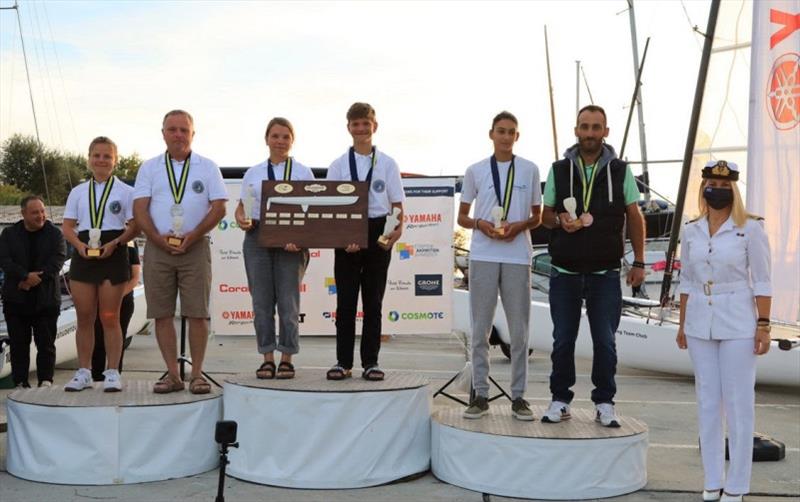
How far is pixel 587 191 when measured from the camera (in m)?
5.63

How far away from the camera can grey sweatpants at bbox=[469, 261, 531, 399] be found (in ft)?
19.7

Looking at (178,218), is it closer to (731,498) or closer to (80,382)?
(80,382)

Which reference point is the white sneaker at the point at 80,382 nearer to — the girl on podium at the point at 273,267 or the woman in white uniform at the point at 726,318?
the girl on podium at the point at 273,267

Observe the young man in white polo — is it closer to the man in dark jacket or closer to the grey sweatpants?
the grey sweatpants

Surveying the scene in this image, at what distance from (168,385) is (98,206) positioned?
1281 millimetres

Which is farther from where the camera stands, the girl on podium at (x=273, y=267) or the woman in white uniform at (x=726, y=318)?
the girl on podium at (x=273, y=267)

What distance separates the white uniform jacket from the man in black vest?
467 millimetres

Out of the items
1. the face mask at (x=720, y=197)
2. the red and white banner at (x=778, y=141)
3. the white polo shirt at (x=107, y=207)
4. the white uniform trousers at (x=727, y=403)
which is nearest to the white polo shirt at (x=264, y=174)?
the white polo shirt at (x=107, y=207)

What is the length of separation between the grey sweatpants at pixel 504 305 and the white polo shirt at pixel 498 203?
6cm

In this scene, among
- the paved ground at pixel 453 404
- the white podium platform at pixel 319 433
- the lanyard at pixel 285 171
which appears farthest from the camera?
the lanyard at pixel 285 171

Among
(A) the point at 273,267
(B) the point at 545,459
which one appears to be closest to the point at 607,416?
(B) the point at 545,459

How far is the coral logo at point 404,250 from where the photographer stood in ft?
33.1

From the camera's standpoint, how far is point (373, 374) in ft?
20.6

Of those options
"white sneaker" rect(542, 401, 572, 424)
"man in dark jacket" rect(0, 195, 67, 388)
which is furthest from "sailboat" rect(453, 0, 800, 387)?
"man in dark jacket" rect(0, 195, 67, 388)
